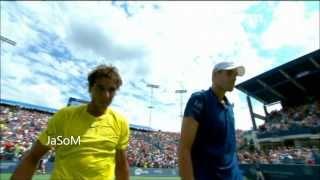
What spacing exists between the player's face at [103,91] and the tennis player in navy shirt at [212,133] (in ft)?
2.46

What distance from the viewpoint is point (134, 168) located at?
3578 cm

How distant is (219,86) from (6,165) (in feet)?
85.6

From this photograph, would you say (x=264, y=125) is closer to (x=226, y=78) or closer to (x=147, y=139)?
(x=147, y=139)

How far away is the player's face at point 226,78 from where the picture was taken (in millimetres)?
3727

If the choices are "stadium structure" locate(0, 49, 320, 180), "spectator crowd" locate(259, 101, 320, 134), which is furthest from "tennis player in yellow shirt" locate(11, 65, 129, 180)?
"spectator crowd" locate(259, 101, 320, 134)

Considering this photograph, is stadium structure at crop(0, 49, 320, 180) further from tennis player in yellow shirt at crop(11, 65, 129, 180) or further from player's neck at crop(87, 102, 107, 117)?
player's neck at crop(87, 102, 107, 117)

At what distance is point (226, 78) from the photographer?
12.3ft

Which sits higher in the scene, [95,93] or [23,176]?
[95,93]

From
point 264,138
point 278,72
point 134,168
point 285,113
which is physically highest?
point 278,72

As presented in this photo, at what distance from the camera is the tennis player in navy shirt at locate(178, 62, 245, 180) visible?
3.54 m

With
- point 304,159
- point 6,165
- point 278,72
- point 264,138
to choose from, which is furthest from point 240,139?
point 6,165

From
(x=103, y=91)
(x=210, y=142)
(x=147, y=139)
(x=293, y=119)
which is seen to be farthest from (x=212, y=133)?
(x=147, y=139)

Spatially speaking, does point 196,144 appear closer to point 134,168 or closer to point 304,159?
point 304,159

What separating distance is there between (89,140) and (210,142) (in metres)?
1.17
